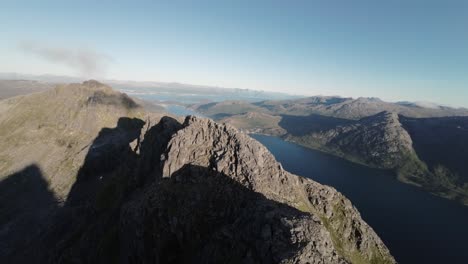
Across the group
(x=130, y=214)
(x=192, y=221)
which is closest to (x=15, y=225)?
(x=130, y=214)

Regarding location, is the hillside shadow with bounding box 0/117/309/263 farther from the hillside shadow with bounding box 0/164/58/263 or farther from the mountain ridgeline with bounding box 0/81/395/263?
the hillside shadow with bounding box 0/164/58/263

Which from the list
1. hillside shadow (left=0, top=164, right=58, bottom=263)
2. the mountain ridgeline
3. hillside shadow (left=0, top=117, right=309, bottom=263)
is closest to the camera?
the mountain ridgeline

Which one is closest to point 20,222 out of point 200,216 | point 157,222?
point 157,222

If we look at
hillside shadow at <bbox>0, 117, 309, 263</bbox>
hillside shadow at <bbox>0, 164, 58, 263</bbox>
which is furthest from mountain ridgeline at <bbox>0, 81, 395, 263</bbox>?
hillside shadow at <bbox>0, 164, 58, 263</bbox>

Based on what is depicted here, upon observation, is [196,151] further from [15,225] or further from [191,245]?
[15,225]

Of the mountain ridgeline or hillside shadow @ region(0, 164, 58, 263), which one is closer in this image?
the mountain ridgeline

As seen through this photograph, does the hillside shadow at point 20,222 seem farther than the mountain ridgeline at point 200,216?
Yes

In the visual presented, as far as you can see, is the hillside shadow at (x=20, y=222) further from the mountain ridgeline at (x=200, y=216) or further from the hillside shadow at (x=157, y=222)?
the mountain ridgeline at (x=200, y=216)

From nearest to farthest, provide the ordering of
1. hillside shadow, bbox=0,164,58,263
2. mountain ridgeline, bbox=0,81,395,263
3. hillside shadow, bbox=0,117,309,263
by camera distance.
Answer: mountain ridgeline, bbox=0,81,395,263 → hillside shadow, bbox=0,117,309,263 → hillside shadow, bbox=0,164,58,263

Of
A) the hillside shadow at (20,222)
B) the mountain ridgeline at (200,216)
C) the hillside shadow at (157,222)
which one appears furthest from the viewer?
the hillside shadow at (20,222)


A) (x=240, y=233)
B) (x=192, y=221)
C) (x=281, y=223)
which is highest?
(x=281, y=223)

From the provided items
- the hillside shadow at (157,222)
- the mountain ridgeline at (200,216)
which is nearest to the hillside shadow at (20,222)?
the hillside shadow at (157,222)
